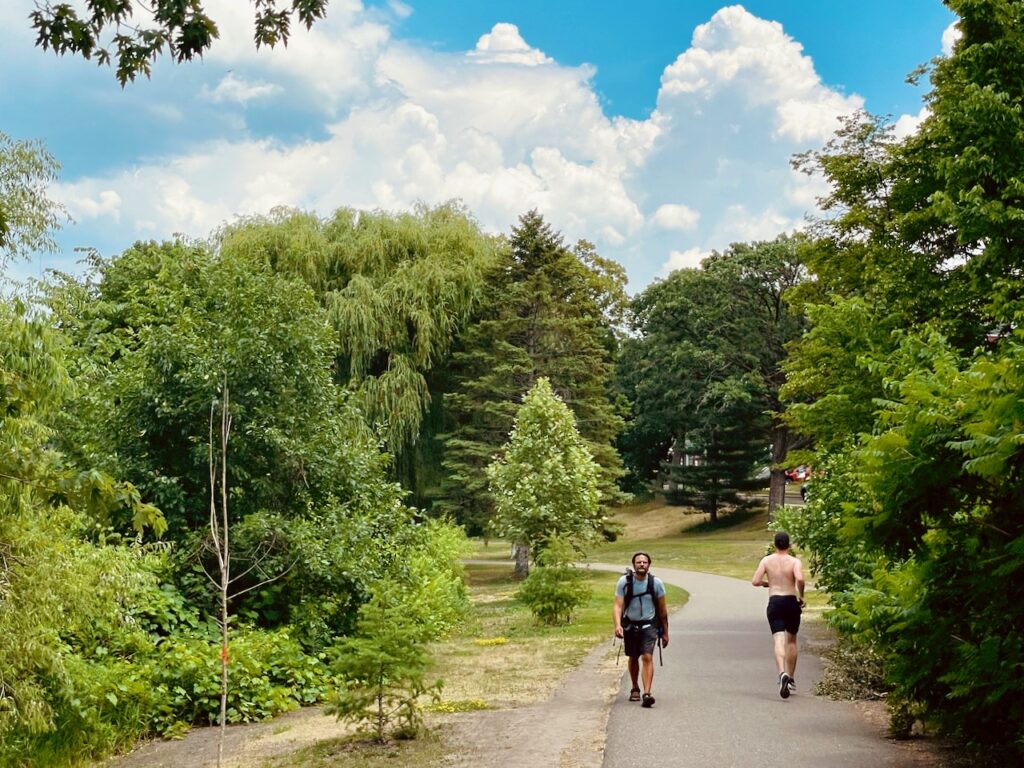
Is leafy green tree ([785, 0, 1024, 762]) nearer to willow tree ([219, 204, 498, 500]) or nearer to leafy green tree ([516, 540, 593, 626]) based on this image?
leafy green tree ([516, 540, 593, 626])

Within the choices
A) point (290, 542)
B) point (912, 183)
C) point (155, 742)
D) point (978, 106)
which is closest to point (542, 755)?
point (155, 742)

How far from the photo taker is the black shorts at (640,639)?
35.3ft

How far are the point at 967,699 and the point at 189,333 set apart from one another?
13301mm

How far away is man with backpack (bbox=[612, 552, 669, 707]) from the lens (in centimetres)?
1084

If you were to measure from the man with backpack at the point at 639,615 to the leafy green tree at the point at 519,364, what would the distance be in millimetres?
22984

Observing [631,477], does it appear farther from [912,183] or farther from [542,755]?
[542,755]

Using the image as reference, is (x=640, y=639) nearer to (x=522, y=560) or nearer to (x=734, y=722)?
(x=734, y=722)

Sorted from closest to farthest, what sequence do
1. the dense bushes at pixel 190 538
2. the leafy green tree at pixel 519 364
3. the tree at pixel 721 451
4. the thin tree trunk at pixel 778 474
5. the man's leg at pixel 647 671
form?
the dense bushes at pixel 190 538, the man's leg at pixel 647 671, the leafy green tree at pixel 519 364, the thin tree trunk at pixel 778 474, the tree at pixel 721 451

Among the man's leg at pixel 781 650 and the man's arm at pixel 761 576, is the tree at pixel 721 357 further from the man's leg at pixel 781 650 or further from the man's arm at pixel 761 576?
the man's leg at pixel 781 650

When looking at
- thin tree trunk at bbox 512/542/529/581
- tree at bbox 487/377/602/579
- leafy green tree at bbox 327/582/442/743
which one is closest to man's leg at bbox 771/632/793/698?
leafy green tree at bbox 327/582/442/743

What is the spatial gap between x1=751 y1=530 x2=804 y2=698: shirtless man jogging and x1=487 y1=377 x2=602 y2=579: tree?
16.9 metres

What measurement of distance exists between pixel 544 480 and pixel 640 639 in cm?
1776

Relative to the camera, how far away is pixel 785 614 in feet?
36.3

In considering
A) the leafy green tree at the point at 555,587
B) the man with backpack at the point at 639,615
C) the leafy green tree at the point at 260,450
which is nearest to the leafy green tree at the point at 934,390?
the man with backpack at the point at 639,615
